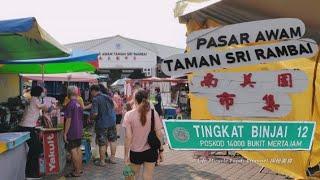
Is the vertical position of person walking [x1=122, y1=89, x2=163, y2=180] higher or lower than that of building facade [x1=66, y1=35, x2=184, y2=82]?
lower

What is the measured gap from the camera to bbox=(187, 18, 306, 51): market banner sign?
357cm

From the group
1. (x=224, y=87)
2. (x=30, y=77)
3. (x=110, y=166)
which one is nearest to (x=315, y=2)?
(x=224, y=87)

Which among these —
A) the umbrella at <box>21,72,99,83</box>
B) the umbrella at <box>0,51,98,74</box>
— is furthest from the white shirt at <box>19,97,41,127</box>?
the umbrella at <box>21,72,99,83</box>

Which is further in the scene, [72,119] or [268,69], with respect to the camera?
[72,119]

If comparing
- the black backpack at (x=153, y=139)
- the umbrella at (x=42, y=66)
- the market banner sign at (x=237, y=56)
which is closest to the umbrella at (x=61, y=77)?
the umbrella at (x=42, y=66)

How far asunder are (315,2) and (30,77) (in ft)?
47.3

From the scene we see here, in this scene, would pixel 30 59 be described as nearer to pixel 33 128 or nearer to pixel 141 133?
pixel 33 128

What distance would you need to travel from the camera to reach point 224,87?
3.73 meters

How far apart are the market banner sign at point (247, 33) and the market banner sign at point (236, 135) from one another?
65 cm

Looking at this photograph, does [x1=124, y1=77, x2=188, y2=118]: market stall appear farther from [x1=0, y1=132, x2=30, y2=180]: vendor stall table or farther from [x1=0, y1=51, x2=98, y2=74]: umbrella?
[x1=0, y1=132, x2=30, y2=180]: vendor stall table

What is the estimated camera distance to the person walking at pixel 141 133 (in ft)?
20.4

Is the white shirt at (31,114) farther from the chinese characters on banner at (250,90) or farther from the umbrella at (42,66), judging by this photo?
the chinese characters on banner at (250,90)

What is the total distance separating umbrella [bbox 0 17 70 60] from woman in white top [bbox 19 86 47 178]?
79 centimetres

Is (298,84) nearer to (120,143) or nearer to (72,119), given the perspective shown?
(72,119)
